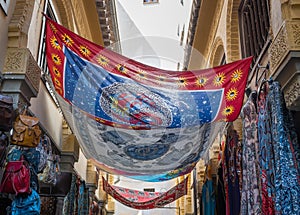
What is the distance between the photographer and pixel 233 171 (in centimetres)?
518

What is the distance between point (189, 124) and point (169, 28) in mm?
8733

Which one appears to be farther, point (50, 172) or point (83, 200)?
point (83, 200)

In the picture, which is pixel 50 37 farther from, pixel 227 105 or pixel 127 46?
pixel 127 46

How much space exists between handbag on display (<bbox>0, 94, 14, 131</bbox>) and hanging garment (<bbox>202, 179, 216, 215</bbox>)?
4682 millimetres

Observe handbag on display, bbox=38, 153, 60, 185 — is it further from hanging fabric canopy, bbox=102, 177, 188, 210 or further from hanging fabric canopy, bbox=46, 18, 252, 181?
hanging fabric canopy, bbox=102, 177, 188, 210

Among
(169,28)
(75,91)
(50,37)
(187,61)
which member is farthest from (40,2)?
(169,28)

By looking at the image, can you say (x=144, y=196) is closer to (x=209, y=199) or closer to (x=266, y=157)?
(x=209, y=199)

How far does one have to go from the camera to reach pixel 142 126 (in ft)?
16.2

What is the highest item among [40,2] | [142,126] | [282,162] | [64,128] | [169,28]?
[169,28]

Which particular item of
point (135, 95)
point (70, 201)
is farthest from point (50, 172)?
point (70, 201)

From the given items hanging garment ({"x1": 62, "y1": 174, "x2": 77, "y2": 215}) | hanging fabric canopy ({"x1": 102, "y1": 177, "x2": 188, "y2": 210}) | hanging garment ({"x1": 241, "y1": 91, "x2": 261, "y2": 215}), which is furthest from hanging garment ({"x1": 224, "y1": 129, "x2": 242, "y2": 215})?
hanging fabric canopy ({"x1": 102, "y1": 177, "x2": 188, "y2": 210})

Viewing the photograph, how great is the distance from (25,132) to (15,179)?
43cm

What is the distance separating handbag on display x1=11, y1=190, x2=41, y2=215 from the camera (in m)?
3.46

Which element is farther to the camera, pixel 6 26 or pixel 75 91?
pixel 75 91
